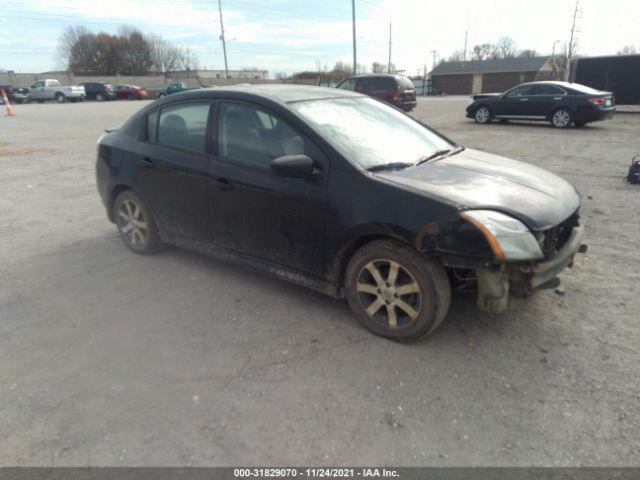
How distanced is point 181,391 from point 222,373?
0.27m

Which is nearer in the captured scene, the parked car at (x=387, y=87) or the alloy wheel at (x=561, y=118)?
the alloy wheel at (x=561, y=118)

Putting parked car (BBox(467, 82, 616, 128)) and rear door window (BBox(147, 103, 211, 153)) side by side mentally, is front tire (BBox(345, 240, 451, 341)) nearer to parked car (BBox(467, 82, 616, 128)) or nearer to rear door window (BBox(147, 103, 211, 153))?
rear door window (BBox(147, 103, 211, 153))

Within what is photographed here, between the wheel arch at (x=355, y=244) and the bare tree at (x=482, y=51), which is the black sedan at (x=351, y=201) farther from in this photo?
the bare tree at (x=482, y=51)

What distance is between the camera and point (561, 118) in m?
15.0

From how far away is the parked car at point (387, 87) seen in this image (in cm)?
1806

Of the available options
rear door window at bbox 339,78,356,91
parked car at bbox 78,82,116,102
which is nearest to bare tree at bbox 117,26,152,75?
parked car at bbox 78,82,116,102

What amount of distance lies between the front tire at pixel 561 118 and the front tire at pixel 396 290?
14811mm

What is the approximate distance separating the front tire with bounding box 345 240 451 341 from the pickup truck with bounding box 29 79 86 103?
43143mm

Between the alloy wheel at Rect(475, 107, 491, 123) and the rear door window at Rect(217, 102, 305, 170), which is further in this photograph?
the alloy wheel at Rect(475, 107, 491, 123)

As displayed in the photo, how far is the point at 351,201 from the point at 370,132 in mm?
887

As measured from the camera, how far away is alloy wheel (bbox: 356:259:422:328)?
2982 millimetres

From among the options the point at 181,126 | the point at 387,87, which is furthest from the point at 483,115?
the point at 181,126

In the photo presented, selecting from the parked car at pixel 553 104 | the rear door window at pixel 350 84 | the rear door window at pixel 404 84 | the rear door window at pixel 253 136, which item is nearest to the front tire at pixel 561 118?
the parked car at pixel 553 104

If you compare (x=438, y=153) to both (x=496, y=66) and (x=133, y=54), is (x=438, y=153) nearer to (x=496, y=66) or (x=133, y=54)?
(x=496, y=66)
